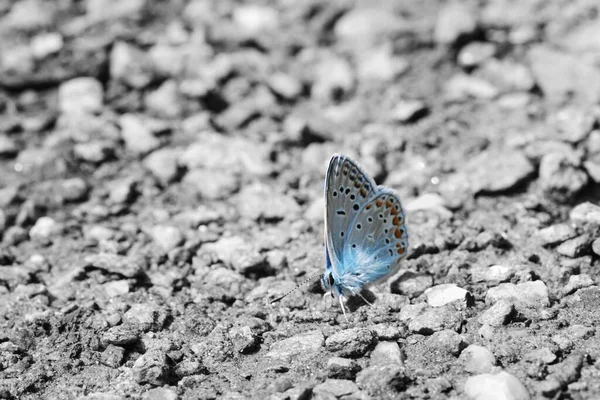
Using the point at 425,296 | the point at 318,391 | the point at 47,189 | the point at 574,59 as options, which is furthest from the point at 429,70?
the point at 318,391

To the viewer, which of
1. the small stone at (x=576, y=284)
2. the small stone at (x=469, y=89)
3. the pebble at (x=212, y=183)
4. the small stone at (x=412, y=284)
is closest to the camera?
the small stone at (x=576, y=284)

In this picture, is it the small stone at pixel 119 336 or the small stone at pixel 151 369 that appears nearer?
the small stone at pixel 151 369

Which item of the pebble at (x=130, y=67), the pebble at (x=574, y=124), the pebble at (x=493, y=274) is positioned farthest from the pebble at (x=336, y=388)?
the pebble at (x=130, y=67)

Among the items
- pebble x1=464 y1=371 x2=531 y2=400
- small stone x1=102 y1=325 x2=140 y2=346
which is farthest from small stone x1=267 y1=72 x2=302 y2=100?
pebble x1=464 y1=371 x2=531 y2=400

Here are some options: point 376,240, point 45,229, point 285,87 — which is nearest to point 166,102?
point 285,87

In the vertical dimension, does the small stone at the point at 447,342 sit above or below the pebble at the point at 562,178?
below

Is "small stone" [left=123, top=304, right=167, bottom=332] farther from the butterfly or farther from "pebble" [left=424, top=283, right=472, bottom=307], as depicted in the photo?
"pebble" [left=424, top=283, right=472, bottom=307]

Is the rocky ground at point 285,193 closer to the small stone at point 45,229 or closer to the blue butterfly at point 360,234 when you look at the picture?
the small stone at point 45,229
